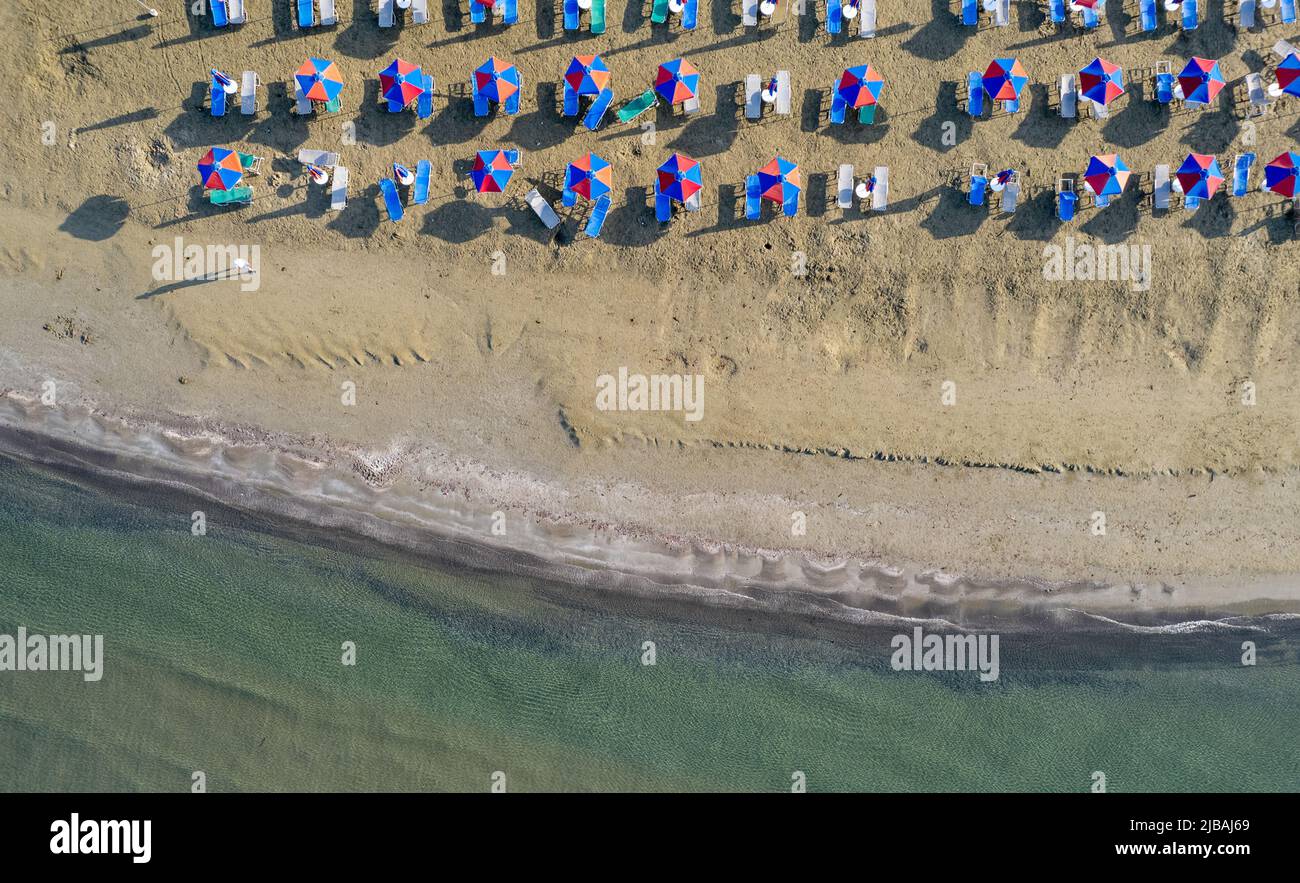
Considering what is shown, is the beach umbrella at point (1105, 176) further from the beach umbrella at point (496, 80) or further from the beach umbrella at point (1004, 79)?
the beach umbrella at point (496, 80)

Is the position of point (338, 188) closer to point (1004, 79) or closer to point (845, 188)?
point (845, 188)

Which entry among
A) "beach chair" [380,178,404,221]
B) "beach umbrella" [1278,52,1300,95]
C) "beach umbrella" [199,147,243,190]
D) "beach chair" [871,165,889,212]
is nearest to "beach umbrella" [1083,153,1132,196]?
"beach umbrella" [1278,52,1300,95]

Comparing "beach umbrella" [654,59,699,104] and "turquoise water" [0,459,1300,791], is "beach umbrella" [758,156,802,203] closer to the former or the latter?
"beach umbrella" [654,59,699,104]

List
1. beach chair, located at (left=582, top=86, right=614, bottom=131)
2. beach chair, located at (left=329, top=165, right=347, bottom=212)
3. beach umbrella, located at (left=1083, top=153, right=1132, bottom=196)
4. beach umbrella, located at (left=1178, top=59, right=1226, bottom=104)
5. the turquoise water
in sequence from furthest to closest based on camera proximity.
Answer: the turquoise water
beach chair, located at (left=329, top=165, right=347, bottom=212)
beach chair, located at (left=582, top=86, right=614, bottom=131)
beach umbrella, located at (left=1178, top=59, right=1226, bottom=104)
beach umbrella, located at (left=1083, top=153, right=1132, bottom=196)

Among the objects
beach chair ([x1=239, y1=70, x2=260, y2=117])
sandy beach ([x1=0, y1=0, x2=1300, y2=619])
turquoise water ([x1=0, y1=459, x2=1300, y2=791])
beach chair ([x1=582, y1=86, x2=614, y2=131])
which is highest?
beach chair ([x1=239, y1=70, x2=260, y2=117])

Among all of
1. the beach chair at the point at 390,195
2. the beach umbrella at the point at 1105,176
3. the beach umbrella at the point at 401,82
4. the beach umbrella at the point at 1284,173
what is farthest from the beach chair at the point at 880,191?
the beach chair at the point at 390,195
